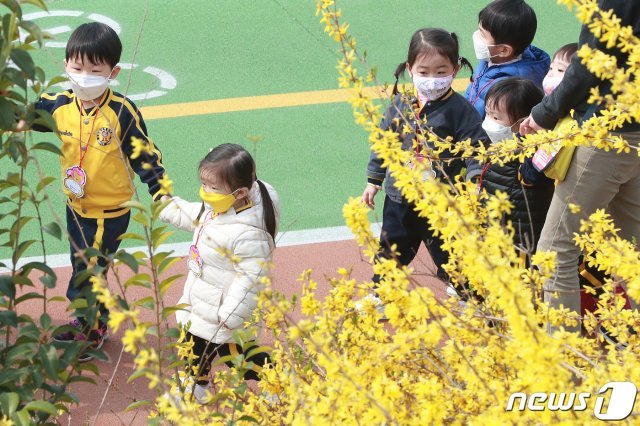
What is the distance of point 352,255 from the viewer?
209 inches

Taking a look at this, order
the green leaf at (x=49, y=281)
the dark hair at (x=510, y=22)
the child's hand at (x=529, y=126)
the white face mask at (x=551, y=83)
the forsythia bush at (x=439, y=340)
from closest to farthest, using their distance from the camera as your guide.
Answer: the forsythia bush at (x=439, y=340) → the green leaf at (x=49, y=281) → the child's hand at (x=529, y=126) → the white face mask at (x=551, y=83) → the dark hair at (x=510, y=22)

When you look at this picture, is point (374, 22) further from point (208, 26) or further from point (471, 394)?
point (471, 394)

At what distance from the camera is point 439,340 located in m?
2.35

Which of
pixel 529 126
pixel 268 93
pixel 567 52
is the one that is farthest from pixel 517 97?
pixel 268 93

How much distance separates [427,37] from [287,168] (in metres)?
1.99

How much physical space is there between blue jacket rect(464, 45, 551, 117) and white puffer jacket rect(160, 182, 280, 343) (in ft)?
4.76

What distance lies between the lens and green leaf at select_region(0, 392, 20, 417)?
2222mm

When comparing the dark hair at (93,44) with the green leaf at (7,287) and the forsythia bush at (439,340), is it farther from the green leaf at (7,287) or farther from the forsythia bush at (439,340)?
the green leaf at (7,287)

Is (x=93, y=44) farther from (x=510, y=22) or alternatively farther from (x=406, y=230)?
(x=510, y=22)

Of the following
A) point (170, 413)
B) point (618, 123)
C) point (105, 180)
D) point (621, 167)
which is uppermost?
point (618, 123)

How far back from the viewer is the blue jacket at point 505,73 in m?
4.87

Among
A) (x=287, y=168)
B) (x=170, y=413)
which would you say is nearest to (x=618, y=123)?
(x=170, y=413)

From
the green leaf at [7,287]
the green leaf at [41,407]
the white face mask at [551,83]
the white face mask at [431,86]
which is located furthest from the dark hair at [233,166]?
the green leaf at [41,407]

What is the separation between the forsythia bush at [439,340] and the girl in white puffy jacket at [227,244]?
857mm
